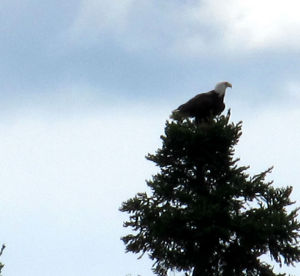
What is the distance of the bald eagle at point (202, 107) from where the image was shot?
18484 millimetres

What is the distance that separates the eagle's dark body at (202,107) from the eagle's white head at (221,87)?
1.65 ft

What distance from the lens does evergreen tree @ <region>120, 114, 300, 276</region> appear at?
51.6 ft

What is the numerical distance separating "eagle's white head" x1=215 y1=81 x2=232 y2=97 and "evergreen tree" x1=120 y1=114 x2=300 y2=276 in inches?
86.9

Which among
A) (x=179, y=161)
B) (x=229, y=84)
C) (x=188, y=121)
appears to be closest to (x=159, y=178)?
(x=179, y=161)

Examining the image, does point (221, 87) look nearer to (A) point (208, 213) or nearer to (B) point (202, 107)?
(B) point (202, 107)

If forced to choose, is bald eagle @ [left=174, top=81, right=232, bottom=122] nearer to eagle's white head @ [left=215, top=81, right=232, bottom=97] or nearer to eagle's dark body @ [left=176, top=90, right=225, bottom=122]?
eagle's dark body @ [left=176, top=90, right=225, bottom=122]

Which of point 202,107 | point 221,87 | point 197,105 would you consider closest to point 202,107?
point 202,107

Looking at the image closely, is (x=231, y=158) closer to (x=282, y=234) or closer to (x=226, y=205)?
(x=226, y=205)

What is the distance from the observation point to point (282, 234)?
15922mm

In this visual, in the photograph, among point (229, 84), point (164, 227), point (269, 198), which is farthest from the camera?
point (229, 84)

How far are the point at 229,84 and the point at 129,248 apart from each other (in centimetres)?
701

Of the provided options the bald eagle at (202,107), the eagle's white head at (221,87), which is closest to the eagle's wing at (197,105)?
the bald eagle at (202,107)

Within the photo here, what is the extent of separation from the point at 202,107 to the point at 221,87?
5.17ft

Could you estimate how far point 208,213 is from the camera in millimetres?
15352
